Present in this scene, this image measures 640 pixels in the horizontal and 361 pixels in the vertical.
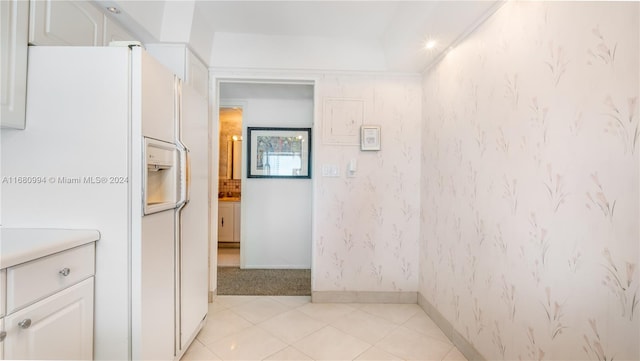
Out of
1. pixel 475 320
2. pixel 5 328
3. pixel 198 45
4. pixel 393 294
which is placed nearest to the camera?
pixel 5 328

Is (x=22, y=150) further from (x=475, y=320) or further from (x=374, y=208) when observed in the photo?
(x=475, y=320)

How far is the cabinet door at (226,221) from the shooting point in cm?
425

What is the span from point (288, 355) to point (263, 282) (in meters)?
1.30

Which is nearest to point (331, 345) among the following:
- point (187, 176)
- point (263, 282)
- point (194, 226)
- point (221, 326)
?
point (221, 326)

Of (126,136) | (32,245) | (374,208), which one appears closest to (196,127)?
(126,136)

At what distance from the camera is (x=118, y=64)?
118 cm

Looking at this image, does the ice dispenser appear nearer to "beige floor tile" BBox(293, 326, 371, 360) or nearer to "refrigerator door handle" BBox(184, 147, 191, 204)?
"refrigerator door handle" BBox(184, 147, 191, 204)

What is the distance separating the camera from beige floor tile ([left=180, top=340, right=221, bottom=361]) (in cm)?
166

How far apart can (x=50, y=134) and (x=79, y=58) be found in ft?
1.15

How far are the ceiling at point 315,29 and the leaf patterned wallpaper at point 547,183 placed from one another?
0.77 ft

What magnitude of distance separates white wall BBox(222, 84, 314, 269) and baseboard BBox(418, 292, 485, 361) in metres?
1.56

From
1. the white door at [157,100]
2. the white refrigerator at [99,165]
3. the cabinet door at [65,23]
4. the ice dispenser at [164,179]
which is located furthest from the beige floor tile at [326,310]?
the cabinet door at [65,23]

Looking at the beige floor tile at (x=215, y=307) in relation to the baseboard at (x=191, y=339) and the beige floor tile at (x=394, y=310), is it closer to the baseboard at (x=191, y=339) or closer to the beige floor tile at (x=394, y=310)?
the baseboard at (x=191, y=339)

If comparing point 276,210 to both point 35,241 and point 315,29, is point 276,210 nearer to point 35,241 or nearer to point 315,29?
point 315,29
